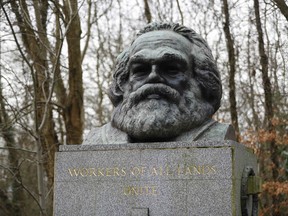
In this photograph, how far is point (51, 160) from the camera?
13531 millimetres

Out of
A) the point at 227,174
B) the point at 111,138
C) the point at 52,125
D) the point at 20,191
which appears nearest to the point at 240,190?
the point at 227,174

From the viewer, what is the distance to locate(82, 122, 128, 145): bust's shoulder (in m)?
6.16

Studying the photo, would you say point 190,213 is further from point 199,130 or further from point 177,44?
point 177,44

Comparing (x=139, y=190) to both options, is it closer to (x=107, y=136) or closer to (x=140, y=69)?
(x=107, y=136)

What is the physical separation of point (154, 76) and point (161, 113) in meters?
0.47

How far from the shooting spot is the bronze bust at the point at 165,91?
5.91 meters

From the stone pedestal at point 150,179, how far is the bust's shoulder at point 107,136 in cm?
38

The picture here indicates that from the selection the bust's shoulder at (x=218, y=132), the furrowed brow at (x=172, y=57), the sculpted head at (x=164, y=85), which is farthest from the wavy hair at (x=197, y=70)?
the bust's shoulder at (x=218, y=132)

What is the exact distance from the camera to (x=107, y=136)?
6348mm

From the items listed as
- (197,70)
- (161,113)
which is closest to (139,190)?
(161,113)

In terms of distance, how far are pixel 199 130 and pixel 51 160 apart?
27.0 feet

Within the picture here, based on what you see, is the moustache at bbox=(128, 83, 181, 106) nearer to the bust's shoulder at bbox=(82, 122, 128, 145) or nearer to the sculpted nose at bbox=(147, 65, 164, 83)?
the sculpted nose at bbox=(147, 65, 164, 83)

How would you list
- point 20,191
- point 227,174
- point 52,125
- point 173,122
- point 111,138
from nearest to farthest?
point 227,174 → point 173,122 → point 111,138 → point 52,125 → point 20,191

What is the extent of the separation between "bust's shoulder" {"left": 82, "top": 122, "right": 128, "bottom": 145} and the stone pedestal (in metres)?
0.38
